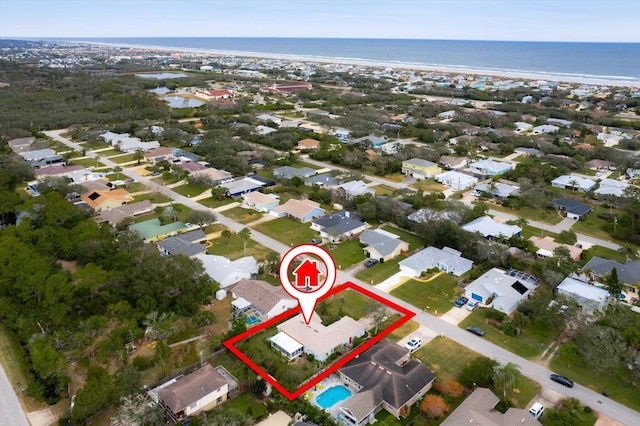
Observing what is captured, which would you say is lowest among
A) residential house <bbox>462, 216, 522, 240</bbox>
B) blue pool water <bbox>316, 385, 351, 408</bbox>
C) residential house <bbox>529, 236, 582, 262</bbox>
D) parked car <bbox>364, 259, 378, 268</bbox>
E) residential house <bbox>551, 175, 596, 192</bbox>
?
blue pool water <bbox>316, 385, 351, 408</bbox>

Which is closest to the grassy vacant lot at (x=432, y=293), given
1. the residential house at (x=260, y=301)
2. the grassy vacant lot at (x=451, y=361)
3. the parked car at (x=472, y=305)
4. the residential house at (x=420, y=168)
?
the parked car at (x=472, y=305)

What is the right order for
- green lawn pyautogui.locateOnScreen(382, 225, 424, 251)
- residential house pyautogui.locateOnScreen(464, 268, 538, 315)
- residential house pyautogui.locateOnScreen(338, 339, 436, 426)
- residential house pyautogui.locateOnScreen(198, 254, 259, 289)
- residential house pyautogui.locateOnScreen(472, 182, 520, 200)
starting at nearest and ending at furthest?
residential house pyautogui.locateOnScreen(338, 339, 436, 426)
residential house pyautogui.locateOnScreen(464, 268, 538, 315)
residential house pyautogui.locateOnScreen(198, 254, 259, 289)
green lawn pyautogui.locateOnScreen(382, 225, 424, 251)
residential house pyautogui.locateOnScreen(472, 182, 520, 200)

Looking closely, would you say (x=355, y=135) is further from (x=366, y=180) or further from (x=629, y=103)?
(x=629, y=103)

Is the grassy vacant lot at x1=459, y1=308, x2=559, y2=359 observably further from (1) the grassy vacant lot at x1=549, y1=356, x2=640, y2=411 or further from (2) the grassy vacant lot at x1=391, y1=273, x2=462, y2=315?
(2) the grassy vacant lot at x1=391, y1=273, x2=462, y2=315

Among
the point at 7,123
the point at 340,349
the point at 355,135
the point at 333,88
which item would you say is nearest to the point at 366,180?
the point at 355,135

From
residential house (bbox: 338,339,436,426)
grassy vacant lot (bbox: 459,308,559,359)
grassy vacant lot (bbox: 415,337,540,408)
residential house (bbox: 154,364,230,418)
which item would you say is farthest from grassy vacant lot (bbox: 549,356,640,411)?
residential house (bbox: 154,364,230,418)

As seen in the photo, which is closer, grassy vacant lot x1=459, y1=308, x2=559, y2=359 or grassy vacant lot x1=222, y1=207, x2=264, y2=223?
grassy vacant lot x1=459, y1=308, x2=559, y2=359

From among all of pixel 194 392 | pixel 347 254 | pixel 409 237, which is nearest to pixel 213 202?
pixel 347 254
